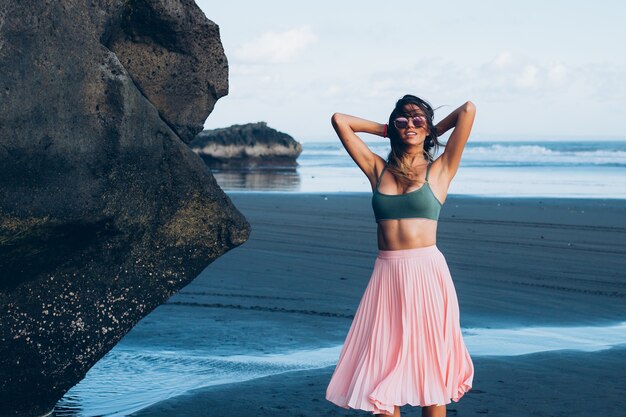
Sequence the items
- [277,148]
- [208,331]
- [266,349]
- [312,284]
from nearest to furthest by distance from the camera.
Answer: [266,349] → [208,331] → [312,284] → [277,148]

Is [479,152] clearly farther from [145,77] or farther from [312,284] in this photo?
[145,77]

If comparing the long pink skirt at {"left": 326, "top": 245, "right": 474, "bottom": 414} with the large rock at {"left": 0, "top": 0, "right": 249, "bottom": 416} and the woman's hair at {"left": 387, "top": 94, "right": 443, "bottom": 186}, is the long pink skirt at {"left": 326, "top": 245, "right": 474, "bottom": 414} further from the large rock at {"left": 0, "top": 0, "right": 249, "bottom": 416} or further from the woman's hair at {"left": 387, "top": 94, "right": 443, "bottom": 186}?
the large rock at {"left": 0, "top": 0, "right": 249, "bottom": 416}

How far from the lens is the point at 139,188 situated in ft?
16.9

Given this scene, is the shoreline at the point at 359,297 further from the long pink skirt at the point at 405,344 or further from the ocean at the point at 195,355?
the long pink skirt at the point at 405,344

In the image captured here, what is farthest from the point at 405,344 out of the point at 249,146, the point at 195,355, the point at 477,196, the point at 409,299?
the point at 249,146

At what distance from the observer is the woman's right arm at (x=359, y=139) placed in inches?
190

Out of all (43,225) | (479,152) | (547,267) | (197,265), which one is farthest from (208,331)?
(479,152)

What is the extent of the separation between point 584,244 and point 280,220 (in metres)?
5.80

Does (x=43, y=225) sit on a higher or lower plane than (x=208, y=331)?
higher

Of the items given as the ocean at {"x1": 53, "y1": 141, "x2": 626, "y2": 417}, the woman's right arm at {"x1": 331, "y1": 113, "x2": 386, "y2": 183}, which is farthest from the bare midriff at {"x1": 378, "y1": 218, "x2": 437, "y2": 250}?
the ocean at {"x1": 53, "y1": 141, "x2": 626, "y2": 417}

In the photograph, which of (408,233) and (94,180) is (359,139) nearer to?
(408,233)

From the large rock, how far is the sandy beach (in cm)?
88

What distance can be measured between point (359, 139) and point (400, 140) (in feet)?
1.17

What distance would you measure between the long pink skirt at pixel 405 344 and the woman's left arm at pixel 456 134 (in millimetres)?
454
